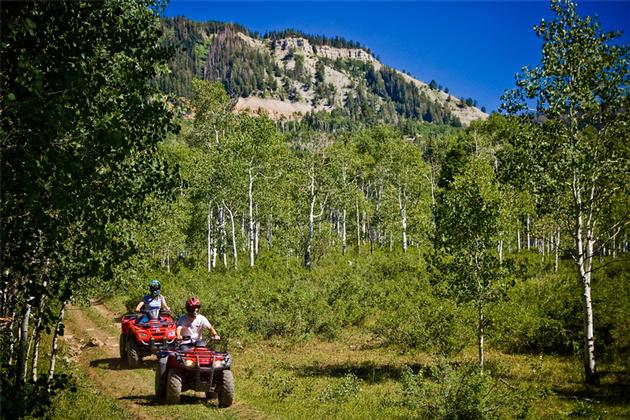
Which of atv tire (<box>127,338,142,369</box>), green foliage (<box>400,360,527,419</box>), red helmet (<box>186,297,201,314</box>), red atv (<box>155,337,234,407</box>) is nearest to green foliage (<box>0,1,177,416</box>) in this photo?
red helmet (<box>186,297,201,314</box>)

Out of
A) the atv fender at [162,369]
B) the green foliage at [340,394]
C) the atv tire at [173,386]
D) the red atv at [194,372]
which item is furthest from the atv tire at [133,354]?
the green foliage at [340,394]

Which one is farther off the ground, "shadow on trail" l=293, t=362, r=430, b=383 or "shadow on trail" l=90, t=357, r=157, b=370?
"shadow on trail" l=90, t=357, r=157, b=370

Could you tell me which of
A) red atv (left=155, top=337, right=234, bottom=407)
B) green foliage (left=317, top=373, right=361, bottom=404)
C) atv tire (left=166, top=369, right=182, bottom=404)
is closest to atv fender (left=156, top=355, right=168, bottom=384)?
red atv (left=155, top=337, right=234, bottom=407)

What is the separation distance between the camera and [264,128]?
4772cm

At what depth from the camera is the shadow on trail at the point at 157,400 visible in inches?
458

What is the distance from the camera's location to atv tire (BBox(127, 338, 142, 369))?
15172mm

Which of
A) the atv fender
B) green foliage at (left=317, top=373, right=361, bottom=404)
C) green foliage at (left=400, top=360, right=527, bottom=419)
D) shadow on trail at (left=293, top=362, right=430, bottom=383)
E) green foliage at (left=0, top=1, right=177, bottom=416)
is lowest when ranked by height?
shadow on trail at (left=293, top=362, right=430, bottom=383)

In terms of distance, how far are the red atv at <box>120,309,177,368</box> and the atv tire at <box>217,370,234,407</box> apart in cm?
394

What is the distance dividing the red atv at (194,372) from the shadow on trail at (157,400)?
0.92 feet

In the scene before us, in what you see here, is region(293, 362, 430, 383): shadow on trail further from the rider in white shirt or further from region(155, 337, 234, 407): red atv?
the rider in white shirt

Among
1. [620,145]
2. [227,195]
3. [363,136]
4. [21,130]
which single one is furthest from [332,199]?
[21,130]

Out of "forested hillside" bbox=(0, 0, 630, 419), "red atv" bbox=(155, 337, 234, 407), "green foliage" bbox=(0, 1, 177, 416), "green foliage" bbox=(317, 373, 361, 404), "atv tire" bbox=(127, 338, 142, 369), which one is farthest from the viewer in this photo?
"atv tire" bbox=(127, 338, 142, 369)

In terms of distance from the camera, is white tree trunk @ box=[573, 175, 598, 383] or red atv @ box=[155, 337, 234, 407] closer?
red atv @ box=[155, 337, 234, 407]

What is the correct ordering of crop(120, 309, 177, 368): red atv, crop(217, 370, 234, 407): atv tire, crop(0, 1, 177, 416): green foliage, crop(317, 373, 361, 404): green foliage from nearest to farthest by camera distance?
crop(0, 1, 177, 416): green foliage
crop(217, 370, 234, 407): atv tire
crop(317, 373, 361, 404): green foliage
crop(120, 309, 177, 368): red atv
